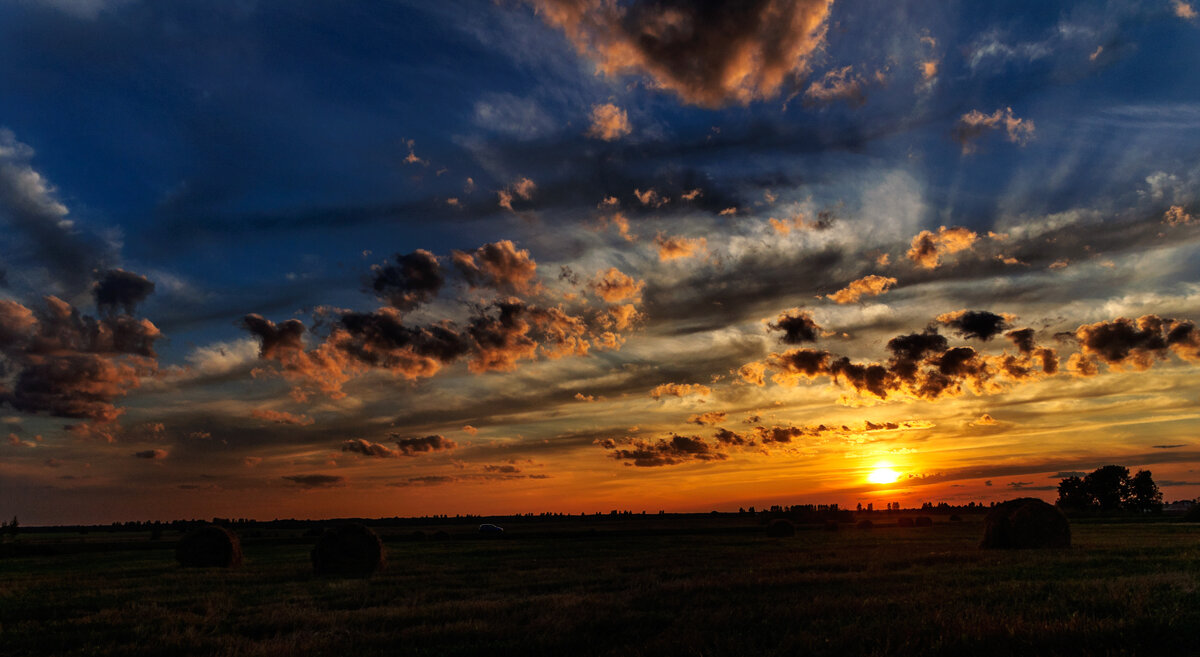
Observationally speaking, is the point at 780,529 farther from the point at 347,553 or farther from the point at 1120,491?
the point at 1120,491

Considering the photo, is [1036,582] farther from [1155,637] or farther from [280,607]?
[280,607]

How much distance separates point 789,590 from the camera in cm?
1778

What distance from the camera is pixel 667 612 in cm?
1472

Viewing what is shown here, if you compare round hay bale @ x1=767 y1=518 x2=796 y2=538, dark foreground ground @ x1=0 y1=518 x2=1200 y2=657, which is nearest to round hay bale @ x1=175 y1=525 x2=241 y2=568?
dark foreground ground @ x1=0 y1=518 x2=1200 y2=657

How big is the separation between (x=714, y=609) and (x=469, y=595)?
315 inches

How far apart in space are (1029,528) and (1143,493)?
4984 inches

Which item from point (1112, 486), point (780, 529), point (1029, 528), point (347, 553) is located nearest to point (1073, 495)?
point (1112, 486)

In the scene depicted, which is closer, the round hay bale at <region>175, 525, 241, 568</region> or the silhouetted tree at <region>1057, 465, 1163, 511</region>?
the round hay bale at <region>175, 525, 241, 568</region>

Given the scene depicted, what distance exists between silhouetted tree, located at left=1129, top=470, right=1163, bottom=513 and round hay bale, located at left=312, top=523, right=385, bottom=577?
489 feet

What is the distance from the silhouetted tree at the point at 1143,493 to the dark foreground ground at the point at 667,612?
13294 centimetres

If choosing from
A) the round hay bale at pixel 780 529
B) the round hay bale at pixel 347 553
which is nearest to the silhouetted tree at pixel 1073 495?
the round hay bale at pixel 780 529

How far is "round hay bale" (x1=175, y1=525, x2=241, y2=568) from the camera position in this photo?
3719 cm

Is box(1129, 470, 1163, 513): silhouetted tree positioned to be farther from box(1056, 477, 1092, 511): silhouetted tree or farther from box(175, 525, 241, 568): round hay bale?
box(175, 525, 241, 568): round hay bale

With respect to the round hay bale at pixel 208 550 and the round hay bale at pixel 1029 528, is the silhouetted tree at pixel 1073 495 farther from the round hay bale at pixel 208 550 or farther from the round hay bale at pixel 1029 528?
the round hay bale at pixel 208 550
